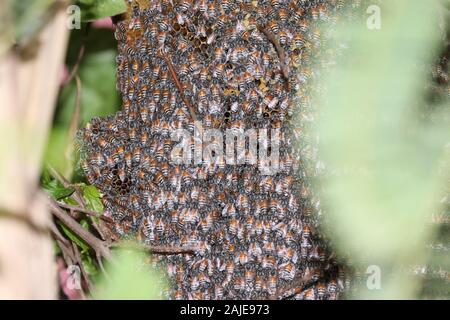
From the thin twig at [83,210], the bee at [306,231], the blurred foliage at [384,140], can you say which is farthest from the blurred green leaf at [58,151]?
the blurred foliage at [384,140]

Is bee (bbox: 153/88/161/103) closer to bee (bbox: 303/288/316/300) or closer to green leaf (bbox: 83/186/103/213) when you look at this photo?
green leaf (bbox: 83/186/103/213)

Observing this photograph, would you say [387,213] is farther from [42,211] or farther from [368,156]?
[42,211]

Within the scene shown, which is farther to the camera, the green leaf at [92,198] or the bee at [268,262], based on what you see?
the green leaf at [92,198]

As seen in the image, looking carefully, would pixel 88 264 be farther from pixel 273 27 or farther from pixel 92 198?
pixel 273 27

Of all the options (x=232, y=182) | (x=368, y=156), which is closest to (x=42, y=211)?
(x=232, y=182)

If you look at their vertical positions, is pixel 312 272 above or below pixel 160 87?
below

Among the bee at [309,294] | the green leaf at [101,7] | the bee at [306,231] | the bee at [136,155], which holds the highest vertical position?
the green leaf at [101,7]

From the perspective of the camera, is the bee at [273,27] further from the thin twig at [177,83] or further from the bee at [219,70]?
the thin twig at [177,83]

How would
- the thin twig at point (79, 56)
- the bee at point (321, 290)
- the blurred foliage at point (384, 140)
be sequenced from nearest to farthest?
the blurred foliage at point (384, 140), the bee at point (321, 290), the thin twig at point (79, 56)
